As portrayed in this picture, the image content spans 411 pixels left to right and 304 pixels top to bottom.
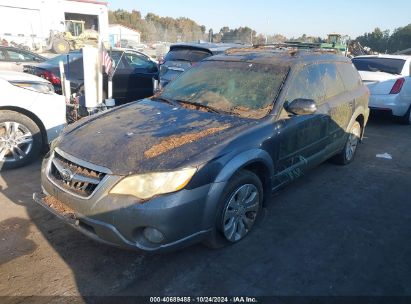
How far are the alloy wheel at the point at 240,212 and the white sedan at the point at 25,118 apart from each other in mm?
3168

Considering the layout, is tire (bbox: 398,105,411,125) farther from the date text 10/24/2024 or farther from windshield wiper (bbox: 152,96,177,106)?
the date text 10/24/2024

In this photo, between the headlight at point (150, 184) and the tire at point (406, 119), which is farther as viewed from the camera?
the tire at point (406, 119)

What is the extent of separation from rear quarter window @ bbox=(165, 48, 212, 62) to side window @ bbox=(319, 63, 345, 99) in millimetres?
3677

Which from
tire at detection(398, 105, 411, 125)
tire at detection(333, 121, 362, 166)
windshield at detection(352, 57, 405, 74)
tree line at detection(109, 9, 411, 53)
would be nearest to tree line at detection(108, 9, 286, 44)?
tree line at detection(109, 9, 411, 53)

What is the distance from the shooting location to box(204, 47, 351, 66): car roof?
4.18 meters

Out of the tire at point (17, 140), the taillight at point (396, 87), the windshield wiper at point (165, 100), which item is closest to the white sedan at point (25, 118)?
the tire at point (17, 140)

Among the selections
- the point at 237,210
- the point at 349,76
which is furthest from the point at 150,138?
the point at 349,76

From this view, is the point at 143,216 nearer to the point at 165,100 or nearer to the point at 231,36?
the point at 165,100

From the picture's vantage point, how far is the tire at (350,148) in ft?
17.9

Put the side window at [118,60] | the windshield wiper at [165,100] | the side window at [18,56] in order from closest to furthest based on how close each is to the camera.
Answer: the windshield wiper at [165,100], the side window at [118,60], the side window at [18,56]

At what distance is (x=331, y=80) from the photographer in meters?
4.73

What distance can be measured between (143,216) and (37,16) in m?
41.3

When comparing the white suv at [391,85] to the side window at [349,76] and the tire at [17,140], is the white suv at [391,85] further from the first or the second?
the tire at [17,140]

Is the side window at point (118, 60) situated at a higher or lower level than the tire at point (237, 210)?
higher
